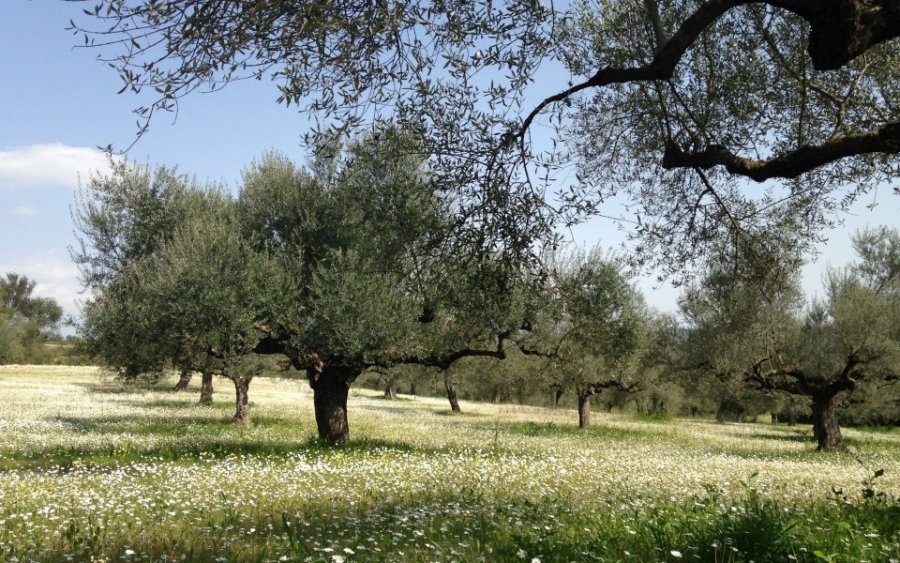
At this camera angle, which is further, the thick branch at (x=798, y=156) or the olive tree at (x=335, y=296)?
the olive tree at (x=335, y=296)

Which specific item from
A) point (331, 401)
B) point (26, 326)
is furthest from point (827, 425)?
point (26, 326)

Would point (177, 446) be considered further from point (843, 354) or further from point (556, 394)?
point (556, 394)

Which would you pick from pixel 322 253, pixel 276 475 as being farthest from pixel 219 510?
pixel 322 253

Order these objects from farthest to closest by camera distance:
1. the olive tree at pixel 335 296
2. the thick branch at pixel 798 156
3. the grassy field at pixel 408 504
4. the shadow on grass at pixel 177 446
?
the olive tree at pixel 335 296
the shadow on grass at pixel 177 446
the thick branch at pixel 798 156
the grassy field at pixel 408 504

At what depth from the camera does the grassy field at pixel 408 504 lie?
236 inches

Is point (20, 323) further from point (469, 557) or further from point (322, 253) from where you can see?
point (469, 557)

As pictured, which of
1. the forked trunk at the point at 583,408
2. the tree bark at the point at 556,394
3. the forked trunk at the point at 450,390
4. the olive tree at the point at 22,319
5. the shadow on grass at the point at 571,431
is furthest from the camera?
the olive tree at the point at 22,319

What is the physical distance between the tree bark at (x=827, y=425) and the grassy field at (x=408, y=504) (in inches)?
186

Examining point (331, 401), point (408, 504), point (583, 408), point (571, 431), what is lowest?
point (571, 431)

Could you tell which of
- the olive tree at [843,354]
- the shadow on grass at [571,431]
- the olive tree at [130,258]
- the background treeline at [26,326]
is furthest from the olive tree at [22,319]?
the olive tree at [843,354]

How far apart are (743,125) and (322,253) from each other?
1230 cm

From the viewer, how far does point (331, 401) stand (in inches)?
798

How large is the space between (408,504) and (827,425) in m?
25.9

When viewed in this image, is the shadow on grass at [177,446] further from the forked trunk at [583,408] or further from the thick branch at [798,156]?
the forked trunk at [583,408]
